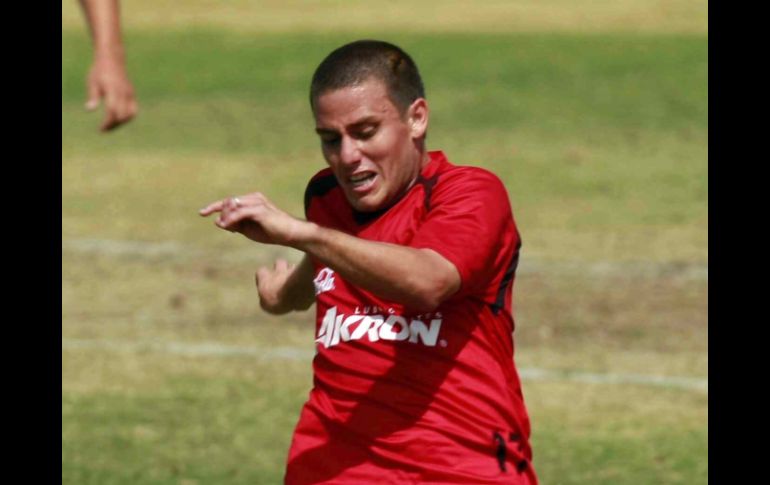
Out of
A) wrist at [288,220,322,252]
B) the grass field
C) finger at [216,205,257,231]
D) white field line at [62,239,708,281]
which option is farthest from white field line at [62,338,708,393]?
finger at [216,205,257,231]

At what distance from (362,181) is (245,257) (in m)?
9.18

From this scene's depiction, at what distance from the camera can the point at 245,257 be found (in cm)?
1476

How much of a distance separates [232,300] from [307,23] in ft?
72.7

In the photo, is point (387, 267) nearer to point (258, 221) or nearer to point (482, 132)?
point (258, 221)

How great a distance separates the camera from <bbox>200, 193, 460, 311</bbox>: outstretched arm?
501 centimetres

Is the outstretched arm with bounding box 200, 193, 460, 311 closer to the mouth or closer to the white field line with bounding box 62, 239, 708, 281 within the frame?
the mouth

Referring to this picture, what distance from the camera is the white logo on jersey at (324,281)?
5.86 metres

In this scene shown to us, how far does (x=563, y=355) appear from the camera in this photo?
37.3ft

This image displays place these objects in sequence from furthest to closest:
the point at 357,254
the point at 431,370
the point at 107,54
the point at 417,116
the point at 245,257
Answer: the point at 245,257
the point at 417,116
the point at 431,370
the point at 357,254
the point at 107,54

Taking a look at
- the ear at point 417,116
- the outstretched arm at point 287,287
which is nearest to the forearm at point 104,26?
the ear at point 417,116

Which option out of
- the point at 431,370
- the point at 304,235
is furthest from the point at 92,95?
the point at 431,370

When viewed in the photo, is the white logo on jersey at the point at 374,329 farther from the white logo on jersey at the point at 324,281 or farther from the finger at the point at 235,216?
the finger at the point at 235,216

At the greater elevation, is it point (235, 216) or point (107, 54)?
point (107, 54)

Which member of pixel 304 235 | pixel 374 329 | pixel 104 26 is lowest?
pixel 374 329
